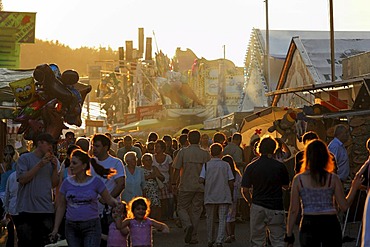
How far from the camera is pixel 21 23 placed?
146 feet

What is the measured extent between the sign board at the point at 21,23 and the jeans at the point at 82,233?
112ft

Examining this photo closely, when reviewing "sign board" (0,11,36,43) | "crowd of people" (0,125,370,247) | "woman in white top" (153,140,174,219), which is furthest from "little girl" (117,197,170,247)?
"sign board" (0,11,36,43)

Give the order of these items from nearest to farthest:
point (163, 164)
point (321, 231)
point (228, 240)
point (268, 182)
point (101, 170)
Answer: point (321, 231)
point (101, 170)
point (268, 182)
point (228, 240)
point (163, 164)

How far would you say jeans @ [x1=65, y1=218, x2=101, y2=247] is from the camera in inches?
413

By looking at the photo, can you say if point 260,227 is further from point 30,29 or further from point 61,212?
point 30,29

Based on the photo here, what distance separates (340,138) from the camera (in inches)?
608

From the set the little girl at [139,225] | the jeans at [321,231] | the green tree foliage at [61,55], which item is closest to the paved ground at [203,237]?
the little girl at [139,225]

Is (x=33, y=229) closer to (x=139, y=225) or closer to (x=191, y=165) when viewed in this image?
(x=139, y=225)

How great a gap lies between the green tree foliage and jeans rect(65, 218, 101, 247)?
412 ft

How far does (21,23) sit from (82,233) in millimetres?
34780

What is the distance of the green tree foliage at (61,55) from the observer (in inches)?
5688

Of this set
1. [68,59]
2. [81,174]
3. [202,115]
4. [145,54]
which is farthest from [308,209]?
[68,59]

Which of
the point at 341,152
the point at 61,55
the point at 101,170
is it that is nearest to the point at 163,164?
the point at 341,152

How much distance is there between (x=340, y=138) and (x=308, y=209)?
5750mm
